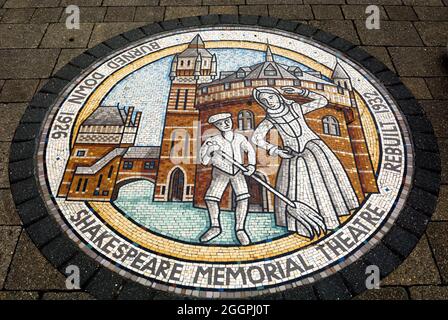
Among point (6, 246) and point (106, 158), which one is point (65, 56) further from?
point (6, 246)

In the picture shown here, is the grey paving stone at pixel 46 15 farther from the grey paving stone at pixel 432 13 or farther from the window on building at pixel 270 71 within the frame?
the grey paving stone at pixel 432 13

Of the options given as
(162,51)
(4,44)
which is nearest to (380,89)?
(162,51)

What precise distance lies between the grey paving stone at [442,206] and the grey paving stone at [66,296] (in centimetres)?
520

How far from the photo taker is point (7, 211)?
20.3 feet

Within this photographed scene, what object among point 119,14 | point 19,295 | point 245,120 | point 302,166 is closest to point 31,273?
point 19,295

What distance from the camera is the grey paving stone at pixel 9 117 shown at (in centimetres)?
720

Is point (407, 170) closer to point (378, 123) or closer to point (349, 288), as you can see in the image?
point (378, 123)

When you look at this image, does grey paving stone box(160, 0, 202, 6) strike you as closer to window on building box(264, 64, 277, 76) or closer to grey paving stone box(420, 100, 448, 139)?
window on building box(264, 64, 277, 76)

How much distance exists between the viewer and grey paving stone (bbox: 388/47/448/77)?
8164 mm

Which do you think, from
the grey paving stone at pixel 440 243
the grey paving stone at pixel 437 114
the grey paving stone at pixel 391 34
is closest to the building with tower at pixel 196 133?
the grey paving stone at pixel 440 243

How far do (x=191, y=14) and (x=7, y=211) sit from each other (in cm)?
605

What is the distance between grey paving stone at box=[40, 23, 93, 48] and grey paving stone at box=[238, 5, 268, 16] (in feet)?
11.9

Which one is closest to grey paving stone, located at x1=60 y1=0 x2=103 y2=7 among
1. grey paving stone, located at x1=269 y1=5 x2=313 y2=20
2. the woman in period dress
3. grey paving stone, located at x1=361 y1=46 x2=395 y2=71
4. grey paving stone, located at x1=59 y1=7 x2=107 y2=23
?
grey paving stone, located at x1=59 y1=7 x2=107 y2=23

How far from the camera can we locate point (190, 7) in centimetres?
971
